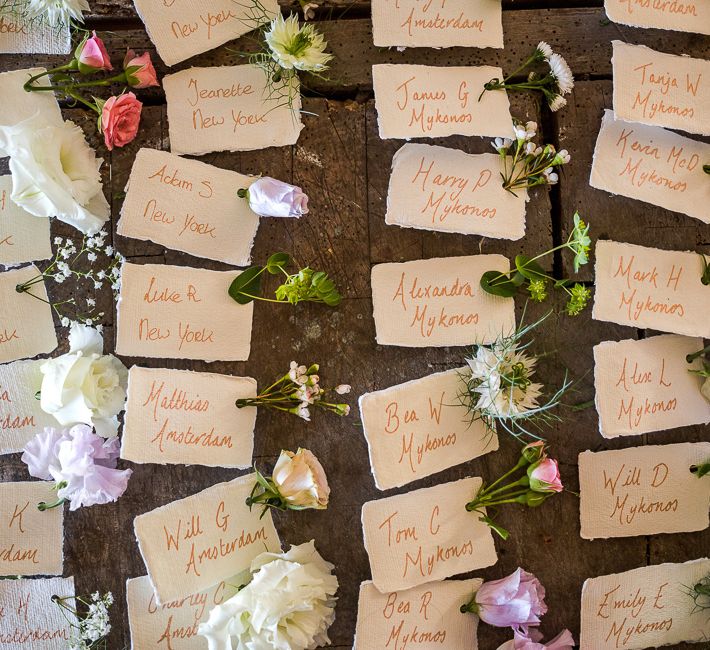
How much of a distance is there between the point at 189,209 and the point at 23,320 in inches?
13.3

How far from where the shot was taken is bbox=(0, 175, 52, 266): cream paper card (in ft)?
3.64

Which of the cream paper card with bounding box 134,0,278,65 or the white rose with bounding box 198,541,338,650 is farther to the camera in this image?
the cream paper card with bounding box 134,0,278,65

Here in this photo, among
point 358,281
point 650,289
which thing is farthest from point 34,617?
point 650,289

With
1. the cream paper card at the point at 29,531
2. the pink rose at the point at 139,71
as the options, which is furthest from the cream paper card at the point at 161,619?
the pink rose at the point at 139,71

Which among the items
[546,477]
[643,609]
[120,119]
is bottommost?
[643,609]

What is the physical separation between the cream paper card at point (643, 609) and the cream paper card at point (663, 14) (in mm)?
949

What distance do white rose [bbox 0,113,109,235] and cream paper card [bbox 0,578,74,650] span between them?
0.60m

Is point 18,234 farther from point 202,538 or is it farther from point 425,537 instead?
point 425,537

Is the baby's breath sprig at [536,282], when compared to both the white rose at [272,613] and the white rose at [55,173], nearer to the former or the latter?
the white rose at [272,613]

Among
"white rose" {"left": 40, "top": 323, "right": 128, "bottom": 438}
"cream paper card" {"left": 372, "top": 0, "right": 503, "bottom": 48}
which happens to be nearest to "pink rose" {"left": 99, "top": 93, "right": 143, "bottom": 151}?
"white rose" {"left": 40, "top": 323, "right": 128, "bottom": 438}

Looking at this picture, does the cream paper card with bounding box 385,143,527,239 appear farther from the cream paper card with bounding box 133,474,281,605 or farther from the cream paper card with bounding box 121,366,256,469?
the cream paper card with bounding box 133,474,281,605

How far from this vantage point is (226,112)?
44.4 inches

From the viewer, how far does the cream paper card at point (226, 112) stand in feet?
3.68

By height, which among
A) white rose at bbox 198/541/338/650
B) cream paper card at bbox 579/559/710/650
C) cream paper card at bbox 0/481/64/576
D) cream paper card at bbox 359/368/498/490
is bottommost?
cream paper card at bbox 579/559/710/650
